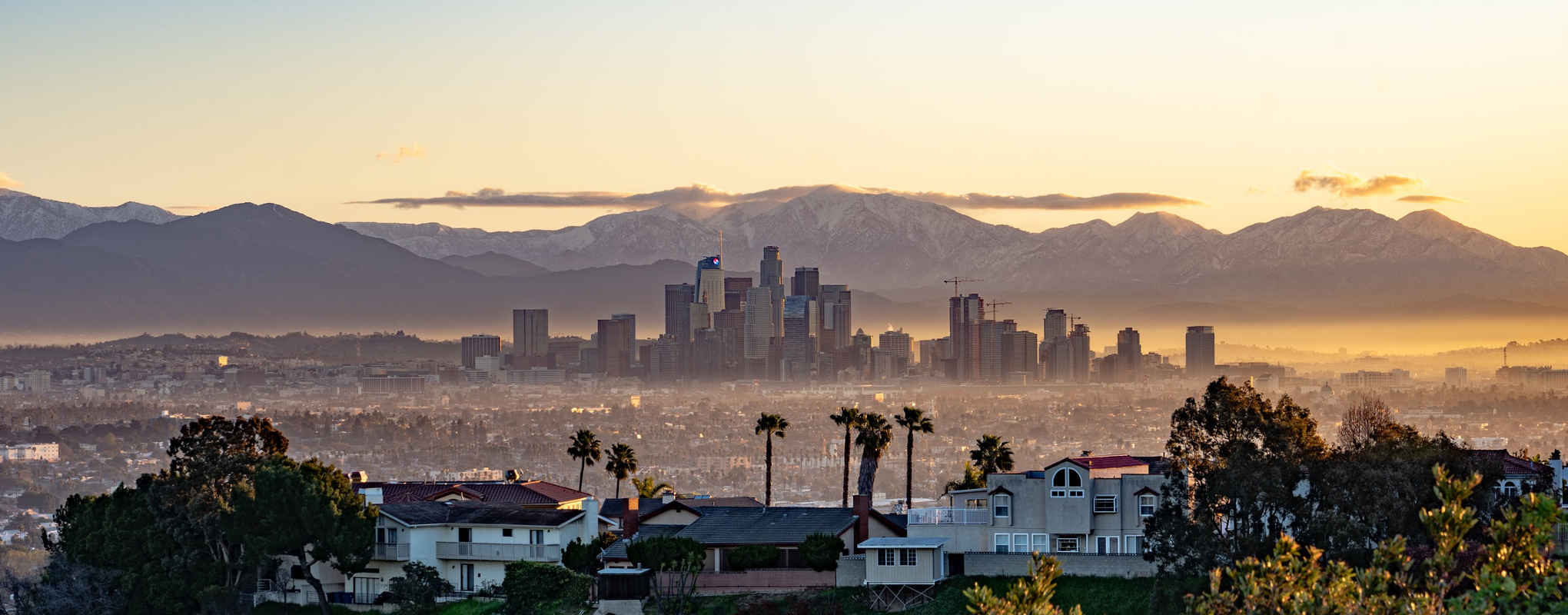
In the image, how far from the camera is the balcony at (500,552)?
81812mm

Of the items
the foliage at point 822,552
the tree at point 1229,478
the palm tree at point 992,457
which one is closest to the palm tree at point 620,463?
the palm tree at point 992,457

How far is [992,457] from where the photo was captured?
10200 cm

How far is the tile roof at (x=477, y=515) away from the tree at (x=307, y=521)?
1.67 meters

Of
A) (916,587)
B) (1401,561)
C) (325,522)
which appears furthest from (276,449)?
(1401,561)

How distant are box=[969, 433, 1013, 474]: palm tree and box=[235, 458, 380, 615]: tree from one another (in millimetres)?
32663

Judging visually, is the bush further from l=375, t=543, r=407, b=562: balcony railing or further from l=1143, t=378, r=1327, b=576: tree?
l=375, t=543, r=407, b=562: balcony railing

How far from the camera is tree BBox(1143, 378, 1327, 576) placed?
64375 mm

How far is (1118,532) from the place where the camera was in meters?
75.1

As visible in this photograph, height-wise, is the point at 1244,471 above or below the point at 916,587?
above

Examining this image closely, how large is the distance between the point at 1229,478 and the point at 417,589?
108ft

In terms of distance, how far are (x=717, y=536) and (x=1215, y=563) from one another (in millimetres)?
21110

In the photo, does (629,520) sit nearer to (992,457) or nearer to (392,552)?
(392,552)

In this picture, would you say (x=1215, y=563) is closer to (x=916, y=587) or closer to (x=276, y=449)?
(x=916, y=587)

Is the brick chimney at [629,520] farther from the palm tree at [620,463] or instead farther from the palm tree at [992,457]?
the palm tree at [620,463]
